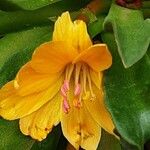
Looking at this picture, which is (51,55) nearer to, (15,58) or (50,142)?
(15,58)

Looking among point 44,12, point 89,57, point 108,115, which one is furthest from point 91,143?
point 44,12

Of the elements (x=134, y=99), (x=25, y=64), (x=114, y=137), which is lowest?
(x=114, y=137)

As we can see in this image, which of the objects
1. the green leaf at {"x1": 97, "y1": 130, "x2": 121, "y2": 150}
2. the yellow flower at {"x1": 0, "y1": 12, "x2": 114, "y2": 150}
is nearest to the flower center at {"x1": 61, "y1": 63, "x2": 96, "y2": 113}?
the yellow flower at {"x1": 0, "y1": 12, "x2": 114, "y2": 150}

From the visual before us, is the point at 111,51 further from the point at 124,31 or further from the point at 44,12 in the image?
the point at 44,12

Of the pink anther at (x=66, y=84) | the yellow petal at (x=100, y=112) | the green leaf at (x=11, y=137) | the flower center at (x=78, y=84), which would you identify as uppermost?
the pink anther at (x=66, y=84)

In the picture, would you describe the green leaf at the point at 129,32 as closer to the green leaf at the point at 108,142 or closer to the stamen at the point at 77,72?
the stamen at the point at 77,72

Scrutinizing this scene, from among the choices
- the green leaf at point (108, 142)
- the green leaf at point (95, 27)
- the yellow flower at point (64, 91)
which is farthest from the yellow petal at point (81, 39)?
the green leaf at point (108, 142)
